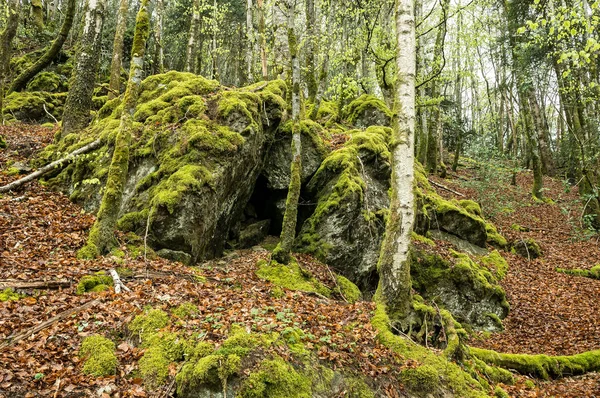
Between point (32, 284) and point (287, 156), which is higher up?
point (287, 156)

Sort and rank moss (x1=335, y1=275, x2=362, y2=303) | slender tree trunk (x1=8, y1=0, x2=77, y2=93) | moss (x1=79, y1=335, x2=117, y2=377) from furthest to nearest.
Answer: slender tree trunk (x1=8, y1=0, x2=77, y2=93) < moss (x1=335, y1=275, x2=362, y2=303) < moss (x1=79, y1=335, x2=117, y2=377)

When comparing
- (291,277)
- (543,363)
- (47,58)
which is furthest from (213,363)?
(47,58)

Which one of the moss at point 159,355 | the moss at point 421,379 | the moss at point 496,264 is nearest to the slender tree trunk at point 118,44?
the moss at point 159,355

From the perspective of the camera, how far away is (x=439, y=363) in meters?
5.33

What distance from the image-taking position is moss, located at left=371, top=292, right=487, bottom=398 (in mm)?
5121

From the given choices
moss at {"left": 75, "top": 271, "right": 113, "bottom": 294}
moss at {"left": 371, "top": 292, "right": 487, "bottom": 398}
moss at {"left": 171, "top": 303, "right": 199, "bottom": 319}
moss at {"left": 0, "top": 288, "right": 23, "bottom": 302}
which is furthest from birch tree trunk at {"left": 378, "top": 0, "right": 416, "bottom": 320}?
moss at {"left": 0, "top": 288, "right": 23, "bottom": 302}

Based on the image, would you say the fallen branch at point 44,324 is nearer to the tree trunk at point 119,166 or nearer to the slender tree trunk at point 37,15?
the tree trunk at point 119,166

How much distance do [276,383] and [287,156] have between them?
8.17 metres

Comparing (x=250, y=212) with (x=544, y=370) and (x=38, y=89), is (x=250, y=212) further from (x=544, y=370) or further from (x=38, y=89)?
(x=38, y=89)

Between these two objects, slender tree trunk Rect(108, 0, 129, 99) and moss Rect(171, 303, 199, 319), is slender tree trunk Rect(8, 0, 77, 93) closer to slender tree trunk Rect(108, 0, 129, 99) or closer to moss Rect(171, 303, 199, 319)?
slender tree trunk Rect(108, 0, 129, 99)

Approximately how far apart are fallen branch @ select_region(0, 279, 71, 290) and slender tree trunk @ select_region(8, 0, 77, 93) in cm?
1554

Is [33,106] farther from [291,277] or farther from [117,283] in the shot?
[291,277]

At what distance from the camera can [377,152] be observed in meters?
11.9

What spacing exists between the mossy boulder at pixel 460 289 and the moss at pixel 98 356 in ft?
27.4
